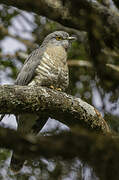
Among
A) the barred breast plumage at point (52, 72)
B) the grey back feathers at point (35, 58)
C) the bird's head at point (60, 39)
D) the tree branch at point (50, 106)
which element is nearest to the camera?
the tree branch at point (50, 106)

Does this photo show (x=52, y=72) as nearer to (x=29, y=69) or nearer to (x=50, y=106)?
(x=29, y=69)

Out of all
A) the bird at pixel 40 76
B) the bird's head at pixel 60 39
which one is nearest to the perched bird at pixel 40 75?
the bird at pixel 40 76

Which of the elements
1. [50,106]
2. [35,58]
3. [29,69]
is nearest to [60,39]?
[35,58]

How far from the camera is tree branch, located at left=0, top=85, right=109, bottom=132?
3.00 metres

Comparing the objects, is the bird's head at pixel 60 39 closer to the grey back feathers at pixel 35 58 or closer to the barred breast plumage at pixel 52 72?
the grey back feathers at pixel 35 58

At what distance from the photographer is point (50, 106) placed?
3.19 m

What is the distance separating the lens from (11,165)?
464 cm

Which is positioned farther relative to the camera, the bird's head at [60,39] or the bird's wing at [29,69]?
the bird's head at [60,39]

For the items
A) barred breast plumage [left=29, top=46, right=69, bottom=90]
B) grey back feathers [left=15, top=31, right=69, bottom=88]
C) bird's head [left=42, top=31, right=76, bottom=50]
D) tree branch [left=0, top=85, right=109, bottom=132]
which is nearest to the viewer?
tree branch [left=0, top=85, right=109, bottom=132]

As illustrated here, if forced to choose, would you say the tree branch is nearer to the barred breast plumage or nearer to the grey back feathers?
the barred breast plumage

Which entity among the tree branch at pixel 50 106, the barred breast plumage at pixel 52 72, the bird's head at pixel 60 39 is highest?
the bird's head at pixel 60 39

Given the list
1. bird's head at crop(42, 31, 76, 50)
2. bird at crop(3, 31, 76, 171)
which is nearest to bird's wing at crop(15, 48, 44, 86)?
bird at crop(3, 31, 76, 171)

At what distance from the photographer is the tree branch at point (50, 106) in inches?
118

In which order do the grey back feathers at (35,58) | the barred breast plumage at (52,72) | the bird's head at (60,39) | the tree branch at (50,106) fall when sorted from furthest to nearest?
1. the bird's head at (60,39)
2. the grey back feathers at (35,58)
3. the barred breast plumage at (52,72)
4. the tree branch at (50,106)
